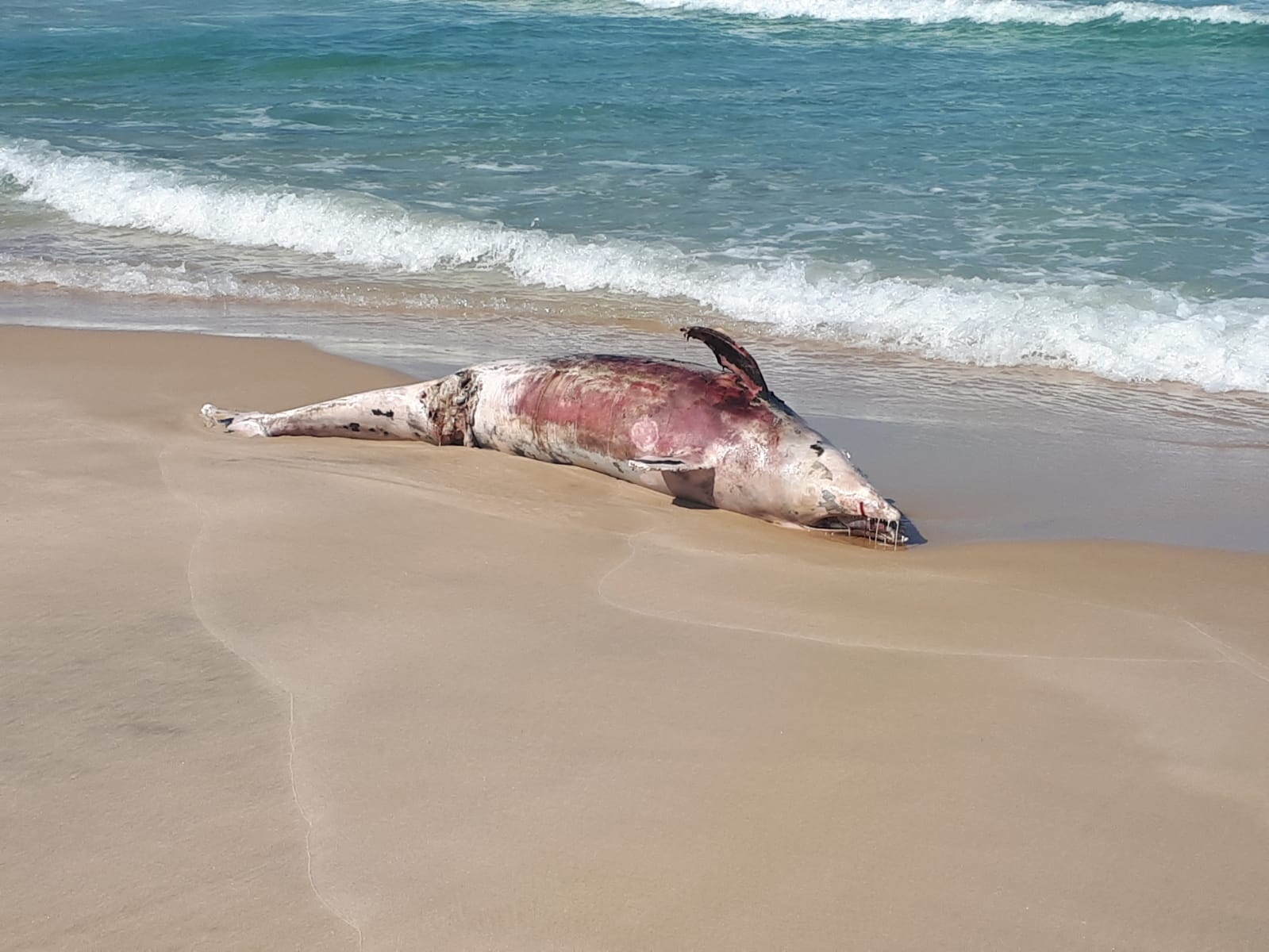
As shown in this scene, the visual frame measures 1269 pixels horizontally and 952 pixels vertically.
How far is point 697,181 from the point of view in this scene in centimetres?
1246

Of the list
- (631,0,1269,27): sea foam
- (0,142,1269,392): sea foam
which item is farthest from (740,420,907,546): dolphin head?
(631,0,1269,27): sea foam

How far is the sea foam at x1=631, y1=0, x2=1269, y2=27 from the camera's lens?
70.2 feet

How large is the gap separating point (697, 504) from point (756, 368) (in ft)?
2.13

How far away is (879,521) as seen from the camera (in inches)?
198

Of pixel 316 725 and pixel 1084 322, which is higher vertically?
pixel 1084 322

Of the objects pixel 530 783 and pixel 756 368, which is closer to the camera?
pixel 530 783

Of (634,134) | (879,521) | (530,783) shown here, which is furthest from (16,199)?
(530,783)

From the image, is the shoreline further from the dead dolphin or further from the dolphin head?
the dead dolphin

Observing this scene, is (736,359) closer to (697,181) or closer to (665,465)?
(665,465)

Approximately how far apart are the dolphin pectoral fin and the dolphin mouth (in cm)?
58

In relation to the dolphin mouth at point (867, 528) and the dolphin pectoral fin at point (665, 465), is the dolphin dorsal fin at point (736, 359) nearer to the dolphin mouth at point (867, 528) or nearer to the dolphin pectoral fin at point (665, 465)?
the dolphin pectoral fin at point (665, 465)

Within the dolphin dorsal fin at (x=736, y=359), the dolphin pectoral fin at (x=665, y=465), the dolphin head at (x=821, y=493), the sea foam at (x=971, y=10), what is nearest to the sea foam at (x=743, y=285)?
the dolphin dorsal fin at (x=736, y=359)

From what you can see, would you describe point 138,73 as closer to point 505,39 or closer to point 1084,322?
point 505,39

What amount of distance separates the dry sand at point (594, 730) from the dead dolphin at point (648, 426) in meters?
0.18
